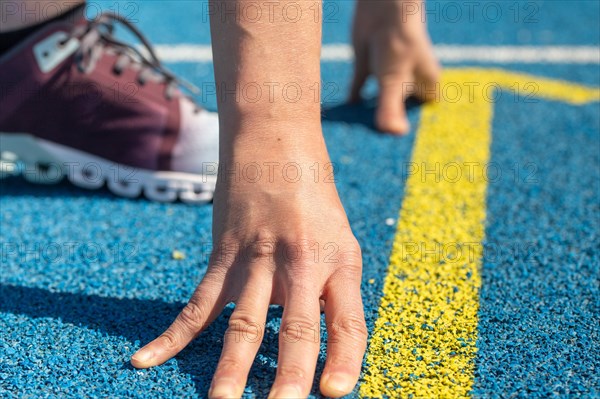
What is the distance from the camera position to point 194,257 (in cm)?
172

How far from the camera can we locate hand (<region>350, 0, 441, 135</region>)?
8.52ft

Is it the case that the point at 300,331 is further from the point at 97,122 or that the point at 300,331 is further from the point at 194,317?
the point at 97,122

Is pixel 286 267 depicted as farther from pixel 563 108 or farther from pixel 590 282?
pixel 563 108

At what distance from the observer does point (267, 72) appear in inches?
51.8

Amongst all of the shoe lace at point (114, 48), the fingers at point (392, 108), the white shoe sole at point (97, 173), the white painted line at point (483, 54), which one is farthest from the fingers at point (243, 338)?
the white painted line at point (483, 54)

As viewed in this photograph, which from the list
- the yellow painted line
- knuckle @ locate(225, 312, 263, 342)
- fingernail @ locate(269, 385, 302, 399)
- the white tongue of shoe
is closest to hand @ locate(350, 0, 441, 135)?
the yellow painted line

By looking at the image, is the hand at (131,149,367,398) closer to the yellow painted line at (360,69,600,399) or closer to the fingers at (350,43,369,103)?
the yellow painted line at (360,69,600,399)

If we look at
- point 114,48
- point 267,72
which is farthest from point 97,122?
point 267,72

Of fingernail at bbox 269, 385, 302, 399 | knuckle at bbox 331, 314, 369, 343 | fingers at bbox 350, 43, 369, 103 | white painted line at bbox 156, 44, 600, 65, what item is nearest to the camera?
fingernail at bbox 269, 385, 302, 399

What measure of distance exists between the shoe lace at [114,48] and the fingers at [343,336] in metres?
1.07

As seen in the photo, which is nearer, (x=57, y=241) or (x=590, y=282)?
(x=590, y=282)

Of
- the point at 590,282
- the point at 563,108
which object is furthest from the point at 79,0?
the point at 563,108

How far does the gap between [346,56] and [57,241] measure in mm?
2147

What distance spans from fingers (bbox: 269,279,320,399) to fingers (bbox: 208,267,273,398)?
0.04 meters
